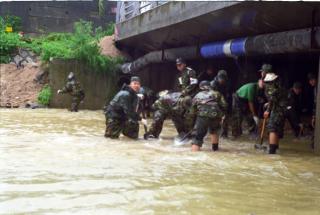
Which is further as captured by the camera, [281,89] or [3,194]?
[281,89]

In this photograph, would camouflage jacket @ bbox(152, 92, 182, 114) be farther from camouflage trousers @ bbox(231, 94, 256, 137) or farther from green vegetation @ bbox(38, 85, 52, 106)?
green vegetation @ bbox(38, 85, 52, 106)

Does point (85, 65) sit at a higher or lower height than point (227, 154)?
higher

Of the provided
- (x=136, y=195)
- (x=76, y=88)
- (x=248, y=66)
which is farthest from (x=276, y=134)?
(x=76, y=88)

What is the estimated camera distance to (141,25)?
1606 cm

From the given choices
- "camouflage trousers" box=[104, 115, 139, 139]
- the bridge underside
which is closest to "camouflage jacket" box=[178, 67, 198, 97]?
"camouflage trousers" box=[104, 115, 139, 139]

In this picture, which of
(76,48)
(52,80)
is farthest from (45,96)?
(76,48)

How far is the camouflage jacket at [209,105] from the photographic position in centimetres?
864

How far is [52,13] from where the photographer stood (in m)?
26.0

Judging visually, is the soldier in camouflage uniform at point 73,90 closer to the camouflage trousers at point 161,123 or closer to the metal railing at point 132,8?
the metal railing at point 132,8

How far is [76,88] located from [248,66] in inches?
253

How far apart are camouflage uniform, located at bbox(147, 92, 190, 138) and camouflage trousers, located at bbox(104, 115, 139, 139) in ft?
1.57

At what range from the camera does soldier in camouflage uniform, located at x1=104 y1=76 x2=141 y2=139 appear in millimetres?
10055

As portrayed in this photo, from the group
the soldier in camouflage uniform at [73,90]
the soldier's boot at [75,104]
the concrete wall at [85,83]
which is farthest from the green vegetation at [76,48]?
the soldier's boot at [75,104]

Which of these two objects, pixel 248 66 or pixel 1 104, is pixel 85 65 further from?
pixel 248 66
